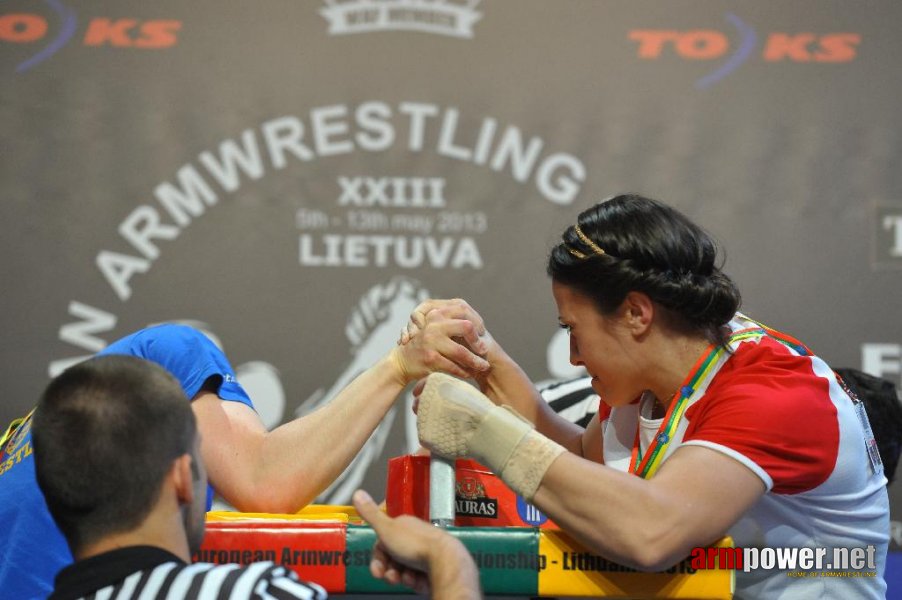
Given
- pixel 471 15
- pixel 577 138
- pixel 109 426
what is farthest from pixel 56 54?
pixel 109 426

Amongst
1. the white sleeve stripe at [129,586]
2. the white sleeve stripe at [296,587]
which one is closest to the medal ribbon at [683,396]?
the white sleeve stripe at [296,587]

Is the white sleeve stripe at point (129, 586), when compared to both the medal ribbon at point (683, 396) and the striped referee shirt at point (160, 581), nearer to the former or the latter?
the striped referee shirt at point (160, 581)

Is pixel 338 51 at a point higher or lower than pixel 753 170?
higher

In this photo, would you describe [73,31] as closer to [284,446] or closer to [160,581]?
[284,446]

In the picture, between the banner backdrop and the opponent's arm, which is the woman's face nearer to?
the opponent's arm

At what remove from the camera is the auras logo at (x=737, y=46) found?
2.87 metres

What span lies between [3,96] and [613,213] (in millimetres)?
2082

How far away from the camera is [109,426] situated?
37.4 inches

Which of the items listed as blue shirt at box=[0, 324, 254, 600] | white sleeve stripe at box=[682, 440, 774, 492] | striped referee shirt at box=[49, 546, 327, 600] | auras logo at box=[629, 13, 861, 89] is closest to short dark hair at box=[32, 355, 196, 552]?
striped referee shirt at box=[49, 546, 327, 600]

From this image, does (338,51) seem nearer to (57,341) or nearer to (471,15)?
(471,15)

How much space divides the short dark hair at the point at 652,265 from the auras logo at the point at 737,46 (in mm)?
1551

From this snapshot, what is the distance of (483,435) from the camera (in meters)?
1.21

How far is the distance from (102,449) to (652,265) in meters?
0.79

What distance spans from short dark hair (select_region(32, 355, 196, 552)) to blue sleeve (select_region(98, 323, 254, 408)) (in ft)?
1.65
